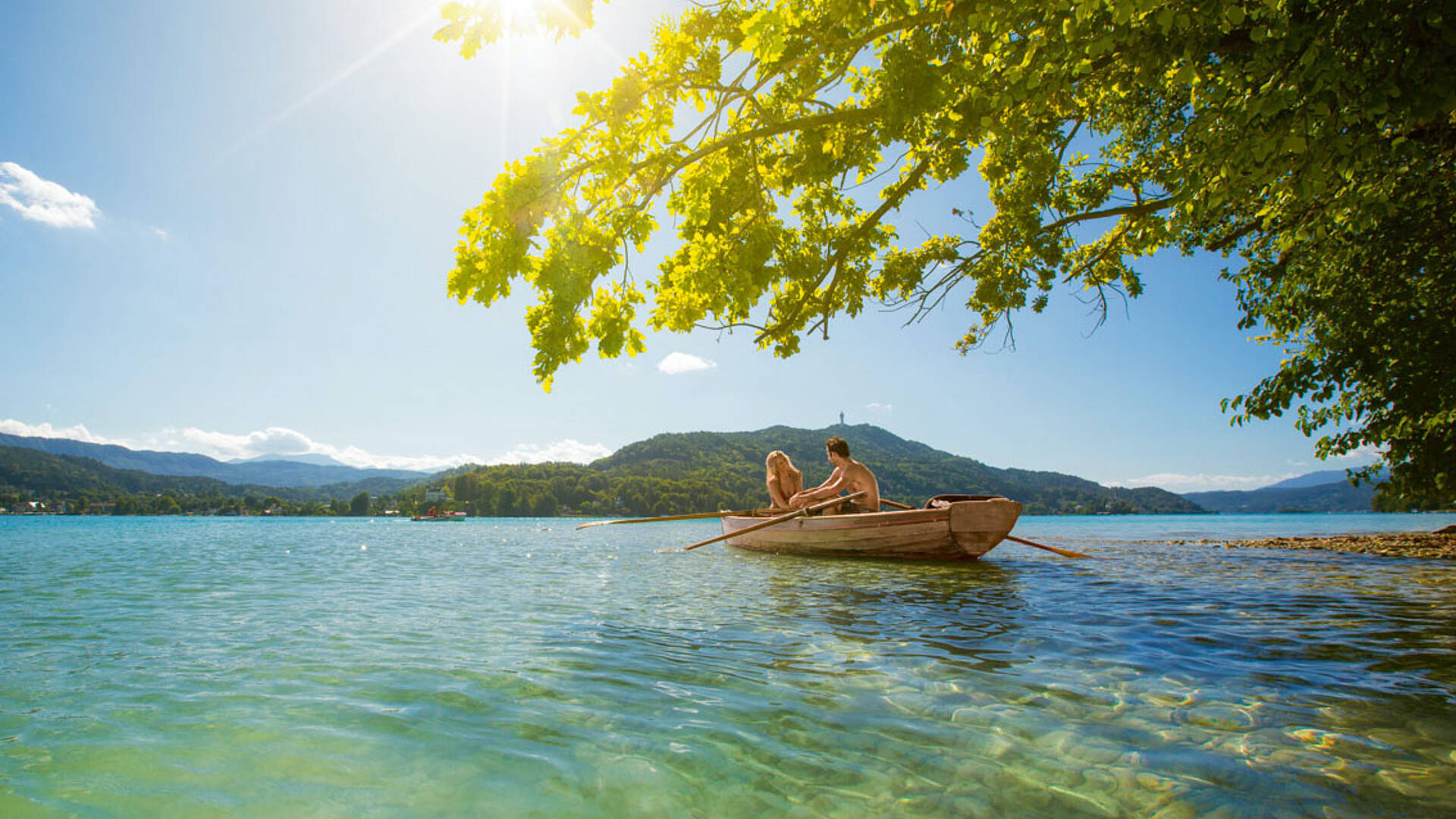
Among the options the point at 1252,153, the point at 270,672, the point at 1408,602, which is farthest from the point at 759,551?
the point at 1252,153

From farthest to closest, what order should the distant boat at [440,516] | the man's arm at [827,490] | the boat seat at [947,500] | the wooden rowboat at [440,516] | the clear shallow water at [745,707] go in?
the distant boat at [440,516], the wooden rowboat at [440,516], the man's arm at [827,490], the boat seat at [947,500], the clear shallow water at [745,707]

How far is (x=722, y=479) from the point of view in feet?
338

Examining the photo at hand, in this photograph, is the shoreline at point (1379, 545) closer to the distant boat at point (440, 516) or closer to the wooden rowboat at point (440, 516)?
the wooden rowboat at point (440, 516)

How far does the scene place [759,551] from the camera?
1652 cm

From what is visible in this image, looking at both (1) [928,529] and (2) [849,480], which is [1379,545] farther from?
(2) [849,480]

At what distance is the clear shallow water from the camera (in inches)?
106

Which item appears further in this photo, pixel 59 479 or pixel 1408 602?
pixel 59 479

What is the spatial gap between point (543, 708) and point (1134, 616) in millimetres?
6125

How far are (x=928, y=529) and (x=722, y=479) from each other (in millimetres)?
91226

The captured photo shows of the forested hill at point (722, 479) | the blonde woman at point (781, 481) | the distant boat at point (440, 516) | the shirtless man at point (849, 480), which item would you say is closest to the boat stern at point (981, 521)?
the shirtless man at point (849, 480)

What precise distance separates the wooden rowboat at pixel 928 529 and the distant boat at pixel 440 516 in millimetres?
108494

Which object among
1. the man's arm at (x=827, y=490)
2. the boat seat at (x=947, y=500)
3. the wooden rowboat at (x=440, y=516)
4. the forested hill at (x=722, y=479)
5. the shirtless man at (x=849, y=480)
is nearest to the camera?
the boat seat at (x=947, y=500)

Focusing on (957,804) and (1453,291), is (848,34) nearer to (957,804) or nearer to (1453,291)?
(957,804)

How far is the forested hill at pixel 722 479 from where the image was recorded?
94.3 m
